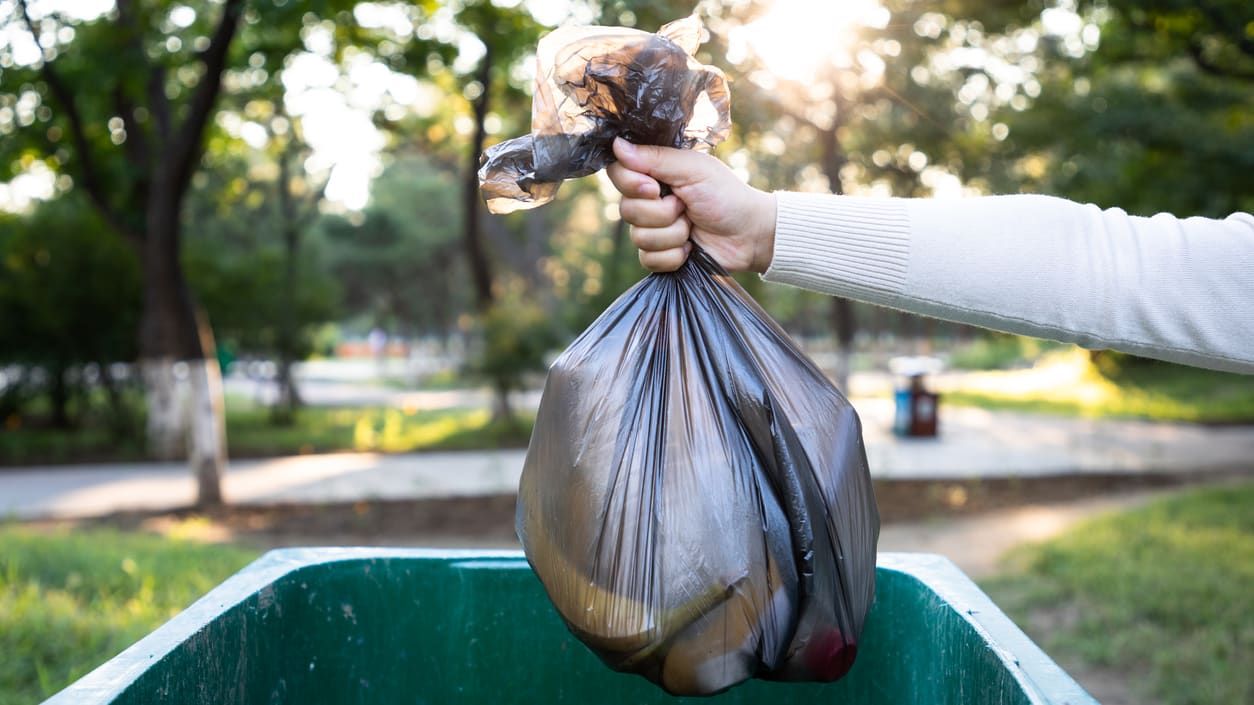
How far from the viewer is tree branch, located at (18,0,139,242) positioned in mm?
8867

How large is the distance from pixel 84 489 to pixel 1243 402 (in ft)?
52.6

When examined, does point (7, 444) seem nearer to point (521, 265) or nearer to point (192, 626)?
point (521, 265)

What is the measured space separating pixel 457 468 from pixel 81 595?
6.09 metres

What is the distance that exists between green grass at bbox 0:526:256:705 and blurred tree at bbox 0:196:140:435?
7.13 meters

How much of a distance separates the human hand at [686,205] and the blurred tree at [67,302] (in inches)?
492

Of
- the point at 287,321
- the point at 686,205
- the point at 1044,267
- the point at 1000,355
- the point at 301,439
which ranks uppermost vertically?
the point at 686,205

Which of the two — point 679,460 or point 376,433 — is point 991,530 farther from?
point 376,433

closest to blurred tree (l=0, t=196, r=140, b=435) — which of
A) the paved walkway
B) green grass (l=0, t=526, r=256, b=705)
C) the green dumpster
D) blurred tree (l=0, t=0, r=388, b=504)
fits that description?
blurred tree (l=0, t=0, r=388, b=504)

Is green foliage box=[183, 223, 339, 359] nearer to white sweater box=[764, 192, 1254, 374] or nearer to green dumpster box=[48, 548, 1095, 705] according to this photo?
green dumpster box=[48, 548, 1095, 705]

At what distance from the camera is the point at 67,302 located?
12164mm

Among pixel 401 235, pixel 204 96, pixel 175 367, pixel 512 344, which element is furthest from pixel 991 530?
pixel 401 235

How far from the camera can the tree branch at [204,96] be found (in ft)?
24.9

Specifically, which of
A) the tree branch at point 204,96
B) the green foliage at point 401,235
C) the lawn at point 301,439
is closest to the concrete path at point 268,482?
the lawn at point 301,439

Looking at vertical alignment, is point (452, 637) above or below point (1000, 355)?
above
